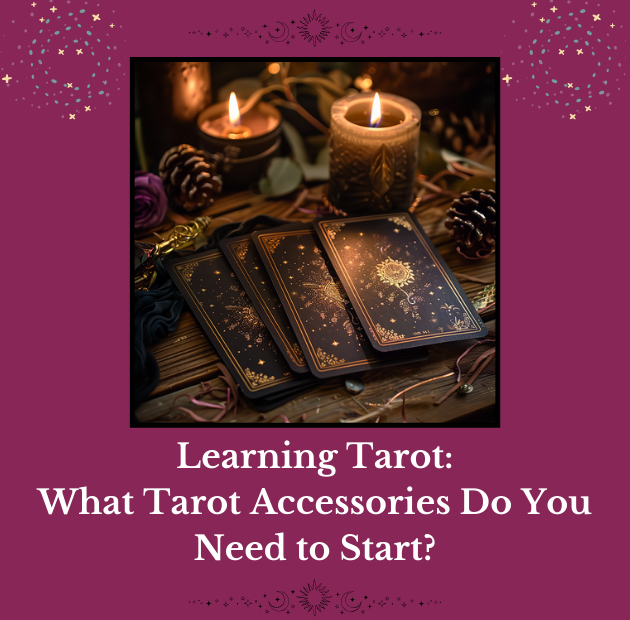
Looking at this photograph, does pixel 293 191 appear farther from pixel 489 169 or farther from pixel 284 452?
pixel 284 452

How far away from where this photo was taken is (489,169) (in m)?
1.44

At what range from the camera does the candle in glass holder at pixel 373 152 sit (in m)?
1.23

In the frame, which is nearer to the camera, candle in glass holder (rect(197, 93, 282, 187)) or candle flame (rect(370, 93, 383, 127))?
candle flame (rect(370, 93, 383, 127))

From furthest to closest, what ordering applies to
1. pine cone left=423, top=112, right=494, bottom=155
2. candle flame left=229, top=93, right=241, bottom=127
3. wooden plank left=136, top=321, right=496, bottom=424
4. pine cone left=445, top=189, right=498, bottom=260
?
pine cone left=423, top=112, right=494, bottom=155
candle flame left=229, top=93, right=241, bottom=127
pine cone left=445, top=189, right=498, bottom=260
wooden plank left=136, top=321, right=496, bottom=424

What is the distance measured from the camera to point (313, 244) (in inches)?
48.5

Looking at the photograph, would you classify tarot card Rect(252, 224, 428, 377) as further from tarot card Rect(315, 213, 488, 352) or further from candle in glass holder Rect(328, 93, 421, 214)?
candle in glass holder Rect(328, 93, 421, 214)

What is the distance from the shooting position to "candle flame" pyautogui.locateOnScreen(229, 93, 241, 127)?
1361 mm

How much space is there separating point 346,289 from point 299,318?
0.11 meters

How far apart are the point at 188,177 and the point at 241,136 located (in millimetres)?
184

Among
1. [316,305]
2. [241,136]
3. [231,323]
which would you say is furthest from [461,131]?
[231,323]

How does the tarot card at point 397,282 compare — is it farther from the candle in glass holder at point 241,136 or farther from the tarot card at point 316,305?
the candle in glass holder at point 241,136


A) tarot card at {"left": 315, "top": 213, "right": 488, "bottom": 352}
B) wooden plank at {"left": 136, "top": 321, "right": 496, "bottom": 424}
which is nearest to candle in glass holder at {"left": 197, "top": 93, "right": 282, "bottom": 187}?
tarot card at {"left": 315, "top": 213, "right": 488, "bottom": 352}

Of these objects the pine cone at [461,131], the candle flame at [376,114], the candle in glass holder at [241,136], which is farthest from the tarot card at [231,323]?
the pine cone at [461,131]

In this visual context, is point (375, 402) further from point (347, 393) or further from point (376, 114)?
point (376, 114)
